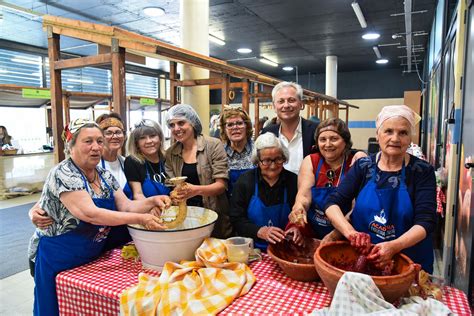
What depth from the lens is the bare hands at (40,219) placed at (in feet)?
5.12

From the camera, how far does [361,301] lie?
1.13m

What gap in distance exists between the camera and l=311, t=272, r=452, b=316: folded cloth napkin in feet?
3.67

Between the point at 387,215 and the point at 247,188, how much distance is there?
0.71m

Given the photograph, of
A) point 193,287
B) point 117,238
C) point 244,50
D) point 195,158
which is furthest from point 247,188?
point 244,50

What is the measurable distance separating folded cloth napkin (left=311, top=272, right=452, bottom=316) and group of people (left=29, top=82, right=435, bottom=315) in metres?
0.20

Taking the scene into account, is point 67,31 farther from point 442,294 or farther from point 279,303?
point 442,294

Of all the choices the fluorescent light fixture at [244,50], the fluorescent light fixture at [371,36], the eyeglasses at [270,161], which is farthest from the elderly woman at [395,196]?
the fluorescent light fixture at [244,50]

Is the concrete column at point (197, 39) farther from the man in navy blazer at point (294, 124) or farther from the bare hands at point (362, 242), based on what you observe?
the bare hands at point (362, 242)

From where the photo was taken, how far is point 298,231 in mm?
1646

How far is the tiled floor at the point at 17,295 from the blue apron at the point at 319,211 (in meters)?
2.50

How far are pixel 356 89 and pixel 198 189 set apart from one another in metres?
12.4

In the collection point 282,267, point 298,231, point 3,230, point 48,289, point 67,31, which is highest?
point 67,31

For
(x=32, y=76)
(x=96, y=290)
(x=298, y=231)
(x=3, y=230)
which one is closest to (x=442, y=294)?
(x=298, y=231)

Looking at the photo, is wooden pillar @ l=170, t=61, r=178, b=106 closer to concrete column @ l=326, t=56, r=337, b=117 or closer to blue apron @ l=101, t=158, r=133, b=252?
blue apron @ l=101, t=158, r=133, b=252
